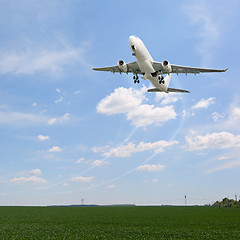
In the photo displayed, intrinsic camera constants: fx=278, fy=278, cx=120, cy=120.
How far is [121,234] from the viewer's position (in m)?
32.1

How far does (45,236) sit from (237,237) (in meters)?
21.1

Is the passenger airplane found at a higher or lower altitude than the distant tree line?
higher

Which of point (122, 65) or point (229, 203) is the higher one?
point (122, 65)

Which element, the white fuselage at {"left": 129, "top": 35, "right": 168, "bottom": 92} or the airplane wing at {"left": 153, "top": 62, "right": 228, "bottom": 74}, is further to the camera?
the airplane wing at {"left": 153, "top": 62, "right": 228, "bottom": 74}

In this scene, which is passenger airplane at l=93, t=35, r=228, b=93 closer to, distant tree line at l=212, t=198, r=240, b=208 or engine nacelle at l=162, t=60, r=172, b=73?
engine nacelle at l=162, t=60, r=172, b=73

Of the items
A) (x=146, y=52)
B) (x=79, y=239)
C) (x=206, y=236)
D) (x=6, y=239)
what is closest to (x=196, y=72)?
(x=146, y=52)

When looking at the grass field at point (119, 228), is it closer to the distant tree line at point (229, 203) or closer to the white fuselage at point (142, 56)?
the white fuselage at point (142, 56)

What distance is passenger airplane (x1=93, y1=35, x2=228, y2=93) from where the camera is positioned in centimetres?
4497

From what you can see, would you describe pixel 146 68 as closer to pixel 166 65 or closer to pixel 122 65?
pixel 166 65

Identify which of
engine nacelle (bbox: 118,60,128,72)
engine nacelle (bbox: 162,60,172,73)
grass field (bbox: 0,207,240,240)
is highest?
engine nacelle (bbox: 118,60,128,72)

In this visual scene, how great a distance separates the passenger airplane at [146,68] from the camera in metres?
45.0

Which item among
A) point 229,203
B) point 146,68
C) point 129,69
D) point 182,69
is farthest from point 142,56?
point 229,203

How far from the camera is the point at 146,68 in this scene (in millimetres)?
47000

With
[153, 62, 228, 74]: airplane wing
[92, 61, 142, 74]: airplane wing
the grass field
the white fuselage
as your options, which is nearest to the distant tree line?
the grass field
